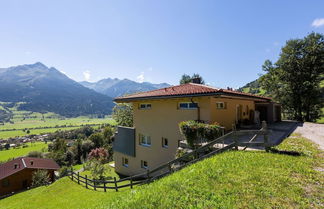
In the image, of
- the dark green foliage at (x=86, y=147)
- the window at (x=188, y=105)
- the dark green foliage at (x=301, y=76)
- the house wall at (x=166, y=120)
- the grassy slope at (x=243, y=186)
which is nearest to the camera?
the grassy slope at (x=243, y=186)

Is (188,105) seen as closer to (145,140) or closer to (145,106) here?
(145,106)

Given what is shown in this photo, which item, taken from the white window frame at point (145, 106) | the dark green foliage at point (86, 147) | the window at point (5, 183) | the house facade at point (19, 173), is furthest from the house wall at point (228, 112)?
the dark green foliage at point (86, 147)

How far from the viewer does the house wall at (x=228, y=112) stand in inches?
445

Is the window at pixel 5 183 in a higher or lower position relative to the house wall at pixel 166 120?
lower

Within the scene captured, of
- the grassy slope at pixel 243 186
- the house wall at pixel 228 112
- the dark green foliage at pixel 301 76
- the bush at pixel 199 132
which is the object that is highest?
the dark green foliage at pixel 301 76

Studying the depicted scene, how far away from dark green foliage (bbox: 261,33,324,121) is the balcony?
26656mm

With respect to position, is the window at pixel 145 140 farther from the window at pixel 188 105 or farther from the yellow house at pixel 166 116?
the window at pixel 188 105

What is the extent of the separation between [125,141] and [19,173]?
28.8m

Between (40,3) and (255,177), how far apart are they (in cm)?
2190

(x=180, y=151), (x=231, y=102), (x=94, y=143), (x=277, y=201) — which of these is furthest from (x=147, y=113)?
(x=94, y=143)

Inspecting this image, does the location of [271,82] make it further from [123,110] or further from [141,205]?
[141,205]

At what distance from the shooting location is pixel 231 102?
13.8m

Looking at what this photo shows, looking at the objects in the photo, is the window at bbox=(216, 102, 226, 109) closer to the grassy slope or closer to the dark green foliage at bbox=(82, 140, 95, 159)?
the grassy slope

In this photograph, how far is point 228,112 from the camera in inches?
520
